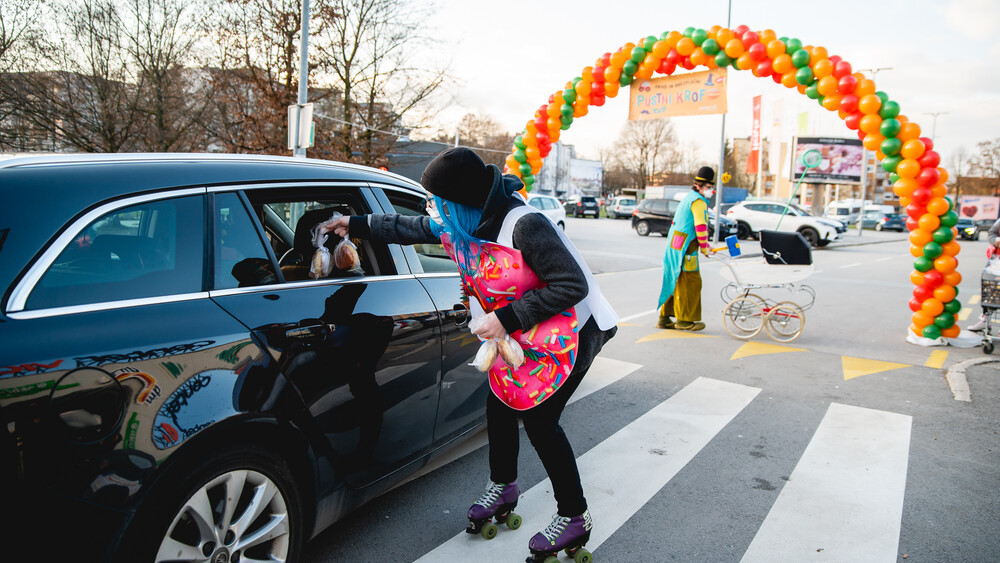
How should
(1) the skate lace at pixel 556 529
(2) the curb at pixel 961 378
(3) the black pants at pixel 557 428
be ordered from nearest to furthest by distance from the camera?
(3) the black pants at pixel 557 428 < (1) the skate lace at pixel 556 529 < (2) the curb at pixel 961 378

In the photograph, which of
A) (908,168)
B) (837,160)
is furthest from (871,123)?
(837,160)

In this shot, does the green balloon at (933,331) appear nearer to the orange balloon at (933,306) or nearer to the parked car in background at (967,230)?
the orange balloon at (933,306)

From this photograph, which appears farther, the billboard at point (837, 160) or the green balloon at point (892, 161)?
the billboard at point (837, 160)

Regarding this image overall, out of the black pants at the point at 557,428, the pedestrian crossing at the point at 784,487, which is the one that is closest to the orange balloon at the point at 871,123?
the pedestrian crossing at the point at 784,487

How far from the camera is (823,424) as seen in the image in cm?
459

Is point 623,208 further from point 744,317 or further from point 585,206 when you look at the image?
point 744,317

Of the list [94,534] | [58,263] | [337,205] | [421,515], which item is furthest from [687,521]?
[58,263]

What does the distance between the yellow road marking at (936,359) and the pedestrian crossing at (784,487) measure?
2.14m

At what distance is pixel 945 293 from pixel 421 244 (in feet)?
22.6

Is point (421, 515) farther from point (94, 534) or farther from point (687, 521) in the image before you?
point (94, 534)

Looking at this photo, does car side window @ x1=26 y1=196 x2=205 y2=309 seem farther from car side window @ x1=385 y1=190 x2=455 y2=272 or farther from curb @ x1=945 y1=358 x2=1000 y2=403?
curb @ x1=945 y1=358 x2=1000 y2=403

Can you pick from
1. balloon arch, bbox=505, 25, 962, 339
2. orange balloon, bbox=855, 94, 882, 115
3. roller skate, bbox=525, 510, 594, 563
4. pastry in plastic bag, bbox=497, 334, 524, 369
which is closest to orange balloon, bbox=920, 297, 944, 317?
balloon arch, bbox=505, 25, 962, 339

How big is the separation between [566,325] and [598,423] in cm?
231

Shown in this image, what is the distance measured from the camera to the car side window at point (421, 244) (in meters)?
3.22
